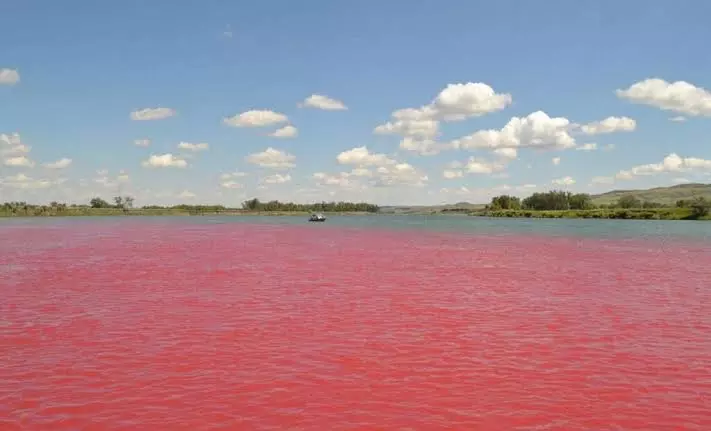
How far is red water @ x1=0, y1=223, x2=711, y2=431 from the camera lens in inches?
439

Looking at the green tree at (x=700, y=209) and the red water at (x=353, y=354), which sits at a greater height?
the green tree at (x=700, y=209)

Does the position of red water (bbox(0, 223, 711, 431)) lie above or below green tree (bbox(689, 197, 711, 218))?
below

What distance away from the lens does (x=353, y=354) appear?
51.3ft

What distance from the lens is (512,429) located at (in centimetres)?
1041

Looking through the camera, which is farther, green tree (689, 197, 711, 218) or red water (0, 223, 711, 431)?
green tree (689, 197, 711, 218)

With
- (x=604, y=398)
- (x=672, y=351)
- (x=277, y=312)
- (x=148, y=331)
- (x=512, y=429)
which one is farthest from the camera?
(x=277, y=312)

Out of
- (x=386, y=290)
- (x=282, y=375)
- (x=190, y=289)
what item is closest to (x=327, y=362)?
(x=282, y=375)

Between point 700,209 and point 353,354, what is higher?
point 700,209

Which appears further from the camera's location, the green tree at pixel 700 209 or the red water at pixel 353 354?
the green tree at pixel 700 209

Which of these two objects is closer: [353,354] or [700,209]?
[353,354]

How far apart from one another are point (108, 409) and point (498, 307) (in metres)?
16.1

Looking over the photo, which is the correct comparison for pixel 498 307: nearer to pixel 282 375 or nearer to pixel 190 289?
pixel 282 375

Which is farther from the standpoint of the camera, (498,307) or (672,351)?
(498,307)

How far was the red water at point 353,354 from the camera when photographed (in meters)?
11.1
